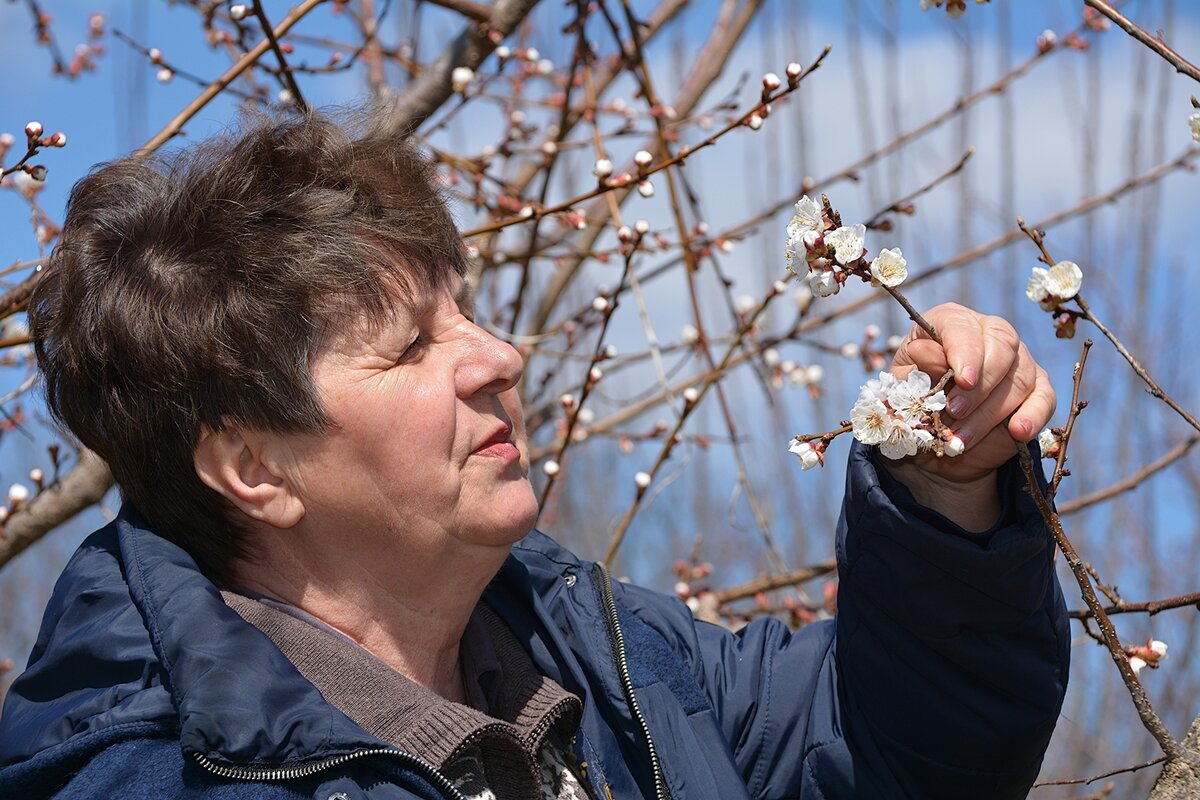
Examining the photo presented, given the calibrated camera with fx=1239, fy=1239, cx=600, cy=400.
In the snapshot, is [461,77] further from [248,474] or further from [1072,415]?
[1072,415]

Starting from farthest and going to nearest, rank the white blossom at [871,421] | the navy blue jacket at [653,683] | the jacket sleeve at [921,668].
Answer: the jacket sleeve at [921,668], the navy blue jacket at [653,683], the white blossom at [871,421]

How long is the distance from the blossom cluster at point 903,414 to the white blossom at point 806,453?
0.06 m

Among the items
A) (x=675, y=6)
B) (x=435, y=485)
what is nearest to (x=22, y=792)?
(x=435, y=485)

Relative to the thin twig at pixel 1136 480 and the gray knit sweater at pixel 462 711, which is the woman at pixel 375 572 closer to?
the gray knit sweater at pixel 462 711

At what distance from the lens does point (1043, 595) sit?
1590 millimetres

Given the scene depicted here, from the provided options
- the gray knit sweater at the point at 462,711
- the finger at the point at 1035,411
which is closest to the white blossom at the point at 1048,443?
the finger at the point at 1035,411

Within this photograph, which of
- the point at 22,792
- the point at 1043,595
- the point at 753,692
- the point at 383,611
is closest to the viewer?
the point at 22,792

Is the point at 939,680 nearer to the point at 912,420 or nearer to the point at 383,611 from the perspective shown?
the point at 912,420

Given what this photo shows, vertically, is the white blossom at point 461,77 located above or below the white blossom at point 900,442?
above

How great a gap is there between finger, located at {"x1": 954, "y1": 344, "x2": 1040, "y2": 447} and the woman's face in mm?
594

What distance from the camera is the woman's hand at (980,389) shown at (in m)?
1.37

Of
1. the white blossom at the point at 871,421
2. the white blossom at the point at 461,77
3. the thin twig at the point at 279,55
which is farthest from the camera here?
the white blossom at the point at 461,77

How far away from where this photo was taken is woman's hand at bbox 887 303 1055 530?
1.37 meters

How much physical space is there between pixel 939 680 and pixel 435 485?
2.37 feet
